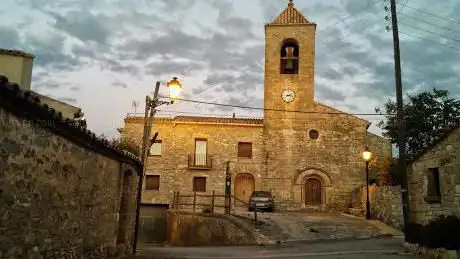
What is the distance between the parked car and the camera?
2875 cm

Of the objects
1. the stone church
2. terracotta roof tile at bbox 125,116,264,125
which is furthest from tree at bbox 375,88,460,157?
terracotta roof tile at bbox 125,116,264,125

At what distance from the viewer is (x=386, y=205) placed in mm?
23797

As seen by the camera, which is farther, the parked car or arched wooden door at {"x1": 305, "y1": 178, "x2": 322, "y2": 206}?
arched wooden door at {"x1": 305, "y1": 178, "x2": 322, "y2": 206}

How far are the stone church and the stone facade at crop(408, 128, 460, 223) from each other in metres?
16.5

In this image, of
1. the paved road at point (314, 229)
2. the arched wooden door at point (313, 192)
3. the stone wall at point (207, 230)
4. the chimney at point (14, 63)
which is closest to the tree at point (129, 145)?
the stone wall at point (207, 230)

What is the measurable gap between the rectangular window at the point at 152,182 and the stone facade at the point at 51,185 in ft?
69.4

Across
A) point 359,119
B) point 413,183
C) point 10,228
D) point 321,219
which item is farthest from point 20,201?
point 359,119

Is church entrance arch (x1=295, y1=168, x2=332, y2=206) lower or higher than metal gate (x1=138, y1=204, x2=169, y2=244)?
higher

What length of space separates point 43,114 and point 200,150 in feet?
86.7

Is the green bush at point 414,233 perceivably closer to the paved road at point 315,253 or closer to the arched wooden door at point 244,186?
the paved road at point 315,253

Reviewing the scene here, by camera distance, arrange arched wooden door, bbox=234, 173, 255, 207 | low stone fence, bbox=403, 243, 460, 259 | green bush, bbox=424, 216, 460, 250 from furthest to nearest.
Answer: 1. arched wooden door, bbox=234, 173, 255, 207
2. green bush, bbox=424, 216, 460, 250
3. low stone fence, bbox=403, 243, 460, 259

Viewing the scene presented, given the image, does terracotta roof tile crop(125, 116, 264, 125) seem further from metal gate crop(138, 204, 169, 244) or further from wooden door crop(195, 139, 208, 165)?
metal gate crop(138, 204, 169, 244)

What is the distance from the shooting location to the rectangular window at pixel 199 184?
32219 millimetres

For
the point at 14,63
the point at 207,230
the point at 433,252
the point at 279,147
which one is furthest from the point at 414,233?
the point at 279,147
